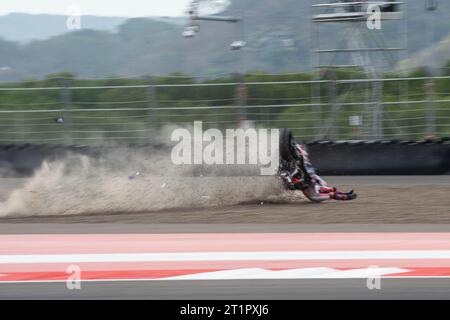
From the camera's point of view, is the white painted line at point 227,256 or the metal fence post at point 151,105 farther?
the metal fence post at point 151,105

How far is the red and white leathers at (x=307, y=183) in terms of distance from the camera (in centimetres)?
1137

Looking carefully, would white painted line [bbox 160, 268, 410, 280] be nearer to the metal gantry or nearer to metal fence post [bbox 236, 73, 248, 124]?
metal fence post [bbox 236, 73, 248, 124]

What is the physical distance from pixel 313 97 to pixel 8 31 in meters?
8.67

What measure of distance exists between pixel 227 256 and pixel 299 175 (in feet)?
13.0

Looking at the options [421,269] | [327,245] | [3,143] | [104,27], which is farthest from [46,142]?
[421,269]

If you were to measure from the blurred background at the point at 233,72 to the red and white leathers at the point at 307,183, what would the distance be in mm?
4279

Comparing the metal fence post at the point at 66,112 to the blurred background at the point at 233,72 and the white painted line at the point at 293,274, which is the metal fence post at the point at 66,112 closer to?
the blurred background at the point at 233,72

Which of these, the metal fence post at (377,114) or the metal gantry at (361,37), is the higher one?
the metal gantry at (361,37)

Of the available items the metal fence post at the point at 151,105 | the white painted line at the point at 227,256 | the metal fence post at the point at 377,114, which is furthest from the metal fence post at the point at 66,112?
the white painted line at the point at 227,256

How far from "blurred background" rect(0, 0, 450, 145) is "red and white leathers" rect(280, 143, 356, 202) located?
428cm

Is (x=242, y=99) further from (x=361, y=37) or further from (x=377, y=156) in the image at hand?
(x=361, y=37)

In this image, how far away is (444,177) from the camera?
15.2 meters

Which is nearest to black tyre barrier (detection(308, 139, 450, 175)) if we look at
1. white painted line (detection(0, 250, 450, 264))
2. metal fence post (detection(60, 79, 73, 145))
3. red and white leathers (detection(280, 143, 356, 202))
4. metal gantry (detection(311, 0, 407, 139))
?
metal gantry (detection(311, 0, 407, 139))
